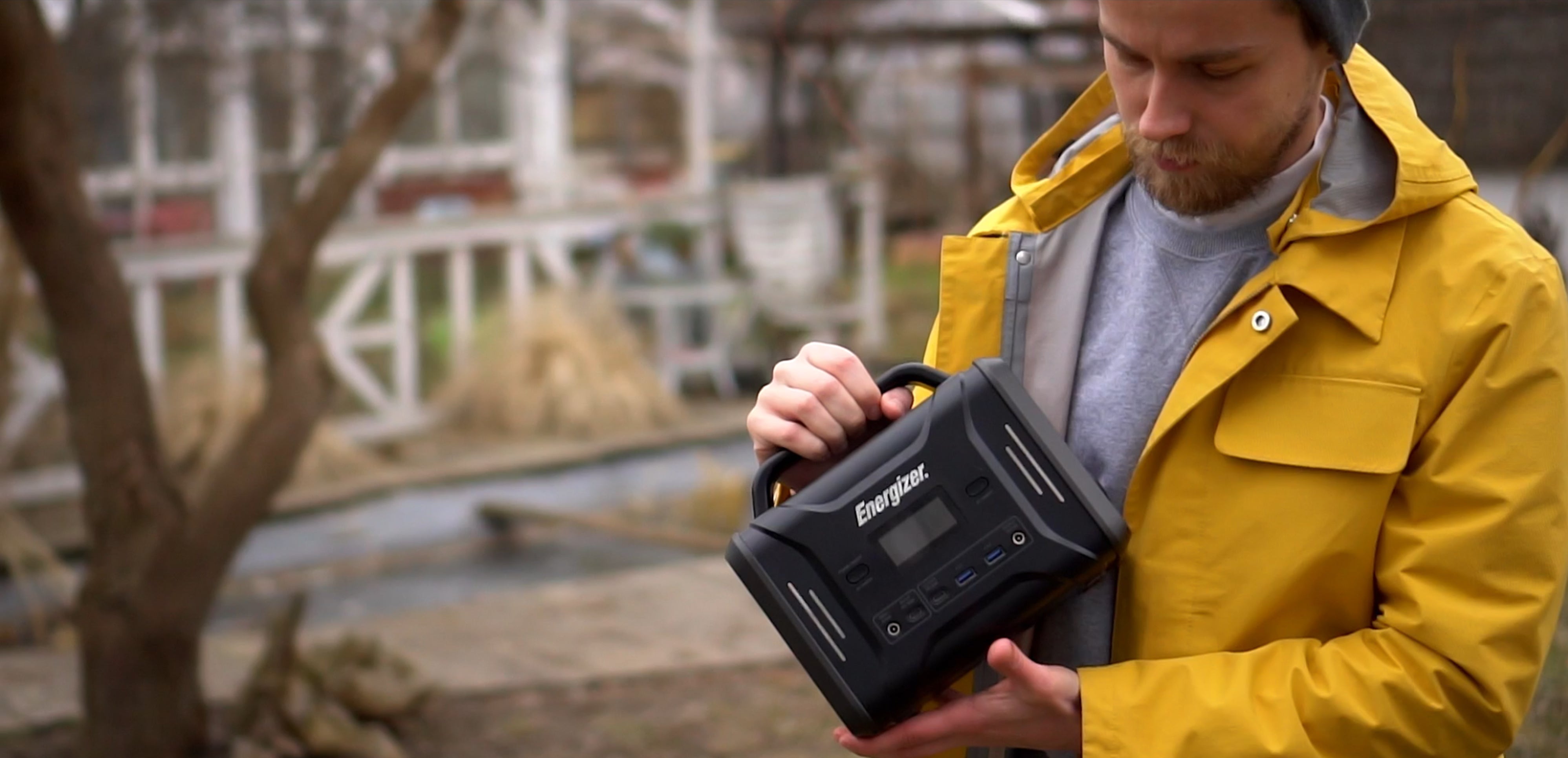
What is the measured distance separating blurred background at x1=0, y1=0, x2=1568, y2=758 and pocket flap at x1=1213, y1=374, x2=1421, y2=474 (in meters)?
1.83

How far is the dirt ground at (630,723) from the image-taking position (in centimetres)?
492

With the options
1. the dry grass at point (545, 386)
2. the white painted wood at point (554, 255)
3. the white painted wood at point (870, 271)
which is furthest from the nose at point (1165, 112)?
the white painted wood at point (870, 271)

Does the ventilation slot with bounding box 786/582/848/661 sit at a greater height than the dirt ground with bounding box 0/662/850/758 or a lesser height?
greater

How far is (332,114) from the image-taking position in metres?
7.16

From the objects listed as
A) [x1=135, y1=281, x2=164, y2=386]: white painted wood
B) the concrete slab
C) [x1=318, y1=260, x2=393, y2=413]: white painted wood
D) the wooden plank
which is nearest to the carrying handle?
the concrete slab

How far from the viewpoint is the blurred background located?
17.0 ft

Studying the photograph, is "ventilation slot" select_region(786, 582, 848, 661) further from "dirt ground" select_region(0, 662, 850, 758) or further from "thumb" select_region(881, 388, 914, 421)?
"dirt ground" select_region(0, 662, 850, 758)

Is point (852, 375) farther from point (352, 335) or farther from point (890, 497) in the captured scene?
point (352, 335)

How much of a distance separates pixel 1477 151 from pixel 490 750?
141 inches

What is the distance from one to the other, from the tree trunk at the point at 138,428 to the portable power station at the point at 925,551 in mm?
3223

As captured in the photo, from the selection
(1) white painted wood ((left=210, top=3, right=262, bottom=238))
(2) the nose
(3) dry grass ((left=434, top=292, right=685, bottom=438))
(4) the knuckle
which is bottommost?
→ (3) dry grass ((left=434, top=292, right=685, bottom=438))

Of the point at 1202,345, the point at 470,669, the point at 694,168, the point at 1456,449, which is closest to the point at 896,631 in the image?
the point at 1202,345

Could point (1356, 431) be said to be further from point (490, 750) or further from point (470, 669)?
point (470, 669)

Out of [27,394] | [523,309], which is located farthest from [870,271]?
[27,394]
